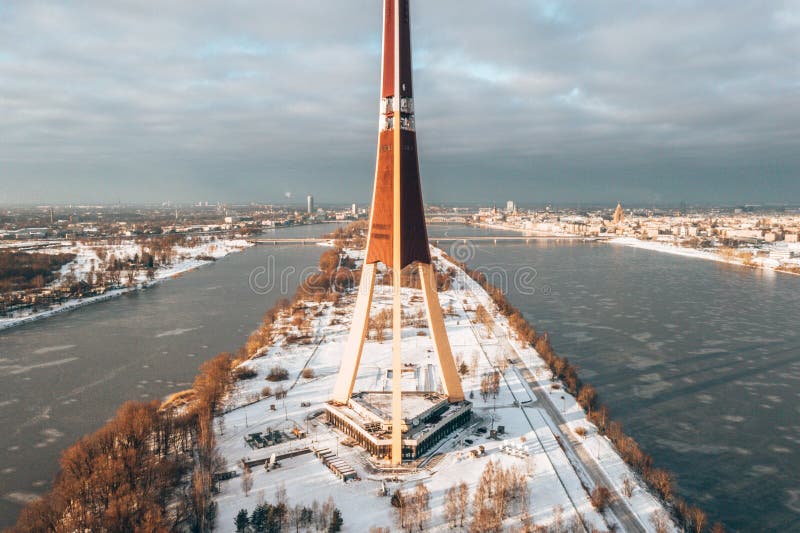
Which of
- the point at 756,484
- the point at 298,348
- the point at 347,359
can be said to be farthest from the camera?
the point at 298,348

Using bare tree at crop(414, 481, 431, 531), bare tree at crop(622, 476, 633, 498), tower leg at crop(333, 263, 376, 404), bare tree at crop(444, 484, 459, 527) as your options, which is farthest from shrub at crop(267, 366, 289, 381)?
bare tree at crop(622, 476, 633, 498)

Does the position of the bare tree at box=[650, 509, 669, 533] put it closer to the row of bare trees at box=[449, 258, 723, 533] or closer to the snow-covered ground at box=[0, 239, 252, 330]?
the row of bare trees at box=[449, 258, 723, 533]

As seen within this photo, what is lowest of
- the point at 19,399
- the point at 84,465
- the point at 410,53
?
the point at 19,399

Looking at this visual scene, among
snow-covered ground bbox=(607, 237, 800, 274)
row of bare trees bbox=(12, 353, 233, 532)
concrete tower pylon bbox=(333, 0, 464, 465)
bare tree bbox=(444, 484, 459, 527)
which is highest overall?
concrete tower pylon bbox=(333, 0, 464, 465)

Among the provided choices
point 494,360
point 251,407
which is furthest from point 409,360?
Result: point 251,407

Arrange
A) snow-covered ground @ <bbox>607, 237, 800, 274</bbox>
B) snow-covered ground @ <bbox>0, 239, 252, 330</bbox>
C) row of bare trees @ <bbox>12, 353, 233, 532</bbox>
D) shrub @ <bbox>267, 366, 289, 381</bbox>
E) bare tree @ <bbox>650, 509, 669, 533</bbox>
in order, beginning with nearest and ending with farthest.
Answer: row of bare trees @ <bbox>12, 353, 233, 532</bbox> < bare tree @ <bbox>650, 509, 669, 533</bbox> < shrub @ <bbox>267, 366, 289, 381</bbox> < snow-covered ground @ <bbox>0, 239, 252, 330</bbox> < snow-covered ground @ <bbox>607, 237, 800, 274</bbox>

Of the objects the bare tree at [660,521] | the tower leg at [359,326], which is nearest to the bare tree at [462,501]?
the bare tree at [660,521]

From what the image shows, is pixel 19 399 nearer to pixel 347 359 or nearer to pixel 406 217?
pixel 347 359
